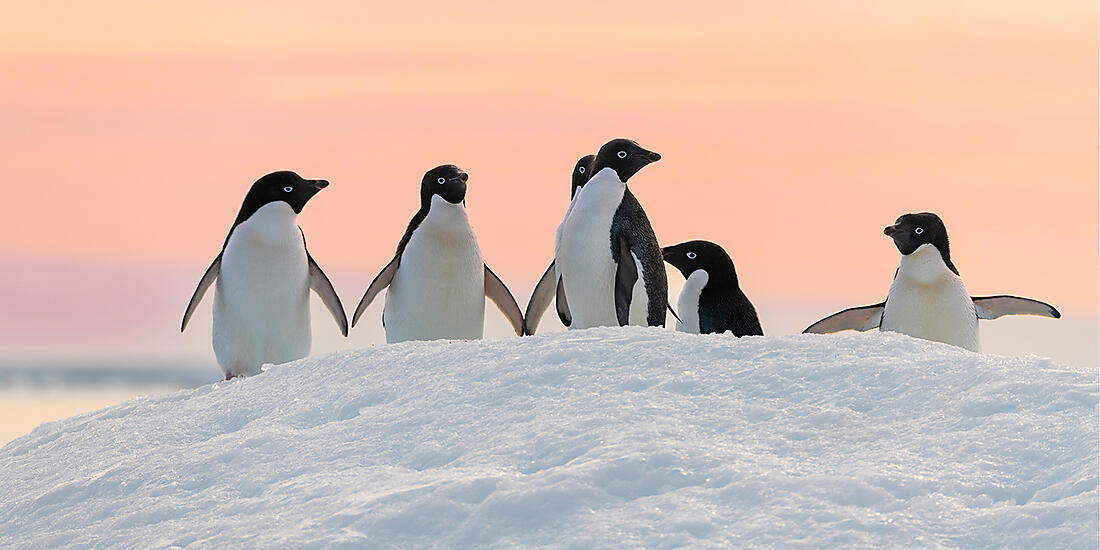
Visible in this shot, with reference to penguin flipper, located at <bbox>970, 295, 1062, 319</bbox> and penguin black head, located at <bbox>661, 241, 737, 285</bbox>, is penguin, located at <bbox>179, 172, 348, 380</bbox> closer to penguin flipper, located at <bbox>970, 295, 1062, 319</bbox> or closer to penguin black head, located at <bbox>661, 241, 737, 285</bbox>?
penguin black head, located at <bbox>661, 241, 737, 285</bbox>

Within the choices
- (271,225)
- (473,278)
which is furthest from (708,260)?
(271,225)

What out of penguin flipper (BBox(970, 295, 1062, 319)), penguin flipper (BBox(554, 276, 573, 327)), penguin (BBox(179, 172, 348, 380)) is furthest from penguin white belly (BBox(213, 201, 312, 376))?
penguin flipper (BBox(970, 295, 1062, 319))

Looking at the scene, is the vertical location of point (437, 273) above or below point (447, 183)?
below

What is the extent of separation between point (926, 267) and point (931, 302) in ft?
0.78

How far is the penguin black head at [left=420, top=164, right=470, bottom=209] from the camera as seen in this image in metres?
7.94

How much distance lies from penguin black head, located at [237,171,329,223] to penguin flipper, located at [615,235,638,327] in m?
2.19

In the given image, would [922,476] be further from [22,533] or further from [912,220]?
[912,220]

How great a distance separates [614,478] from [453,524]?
1.50 ft

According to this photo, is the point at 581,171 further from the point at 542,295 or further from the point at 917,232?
the point at 917,232

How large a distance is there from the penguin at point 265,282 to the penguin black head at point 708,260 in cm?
242

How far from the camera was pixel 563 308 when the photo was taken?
773 cm

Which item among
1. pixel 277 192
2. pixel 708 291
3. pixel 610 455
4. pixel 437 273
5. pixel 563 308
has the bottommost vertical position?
pixel 610 455

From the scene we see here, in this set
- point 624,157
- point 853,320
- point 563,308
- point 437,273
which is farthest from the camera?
point 853,320

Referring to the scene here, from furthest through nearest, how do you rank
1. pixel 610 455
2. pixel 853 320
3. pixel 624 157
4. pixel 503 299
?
pixel 853 320 → pixel 503 299 → pixel 624 157 → pixel 610 455
